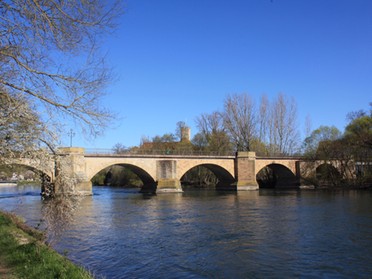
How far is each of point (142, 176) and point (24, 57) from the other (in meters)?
42.6

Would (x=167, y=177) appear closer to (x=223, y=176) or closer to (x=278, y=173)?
(x=223, y=176)

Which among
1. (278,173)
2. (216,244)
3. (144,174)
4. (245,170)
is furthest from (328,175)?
(216,244)

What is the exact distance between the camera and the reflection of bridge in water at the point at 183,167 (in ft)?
136

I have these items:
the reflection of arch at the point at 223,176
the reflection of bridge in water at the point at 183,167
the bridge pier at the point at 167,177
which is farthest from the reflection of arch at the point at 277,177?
the bridge pier at the point at 167,177

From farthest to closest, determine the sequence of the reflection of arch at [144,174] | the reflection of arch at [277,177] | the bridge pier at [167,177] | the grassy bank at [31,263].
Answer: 1. the reflection of arch at [277,177]
2. the bridge pier at [167,177]
3. the reflection of arch at [144,174]
4. the grassy bank at [31,263]

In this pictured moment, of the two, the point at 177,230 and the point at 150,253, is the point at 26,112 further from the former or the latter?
the point at 177,230

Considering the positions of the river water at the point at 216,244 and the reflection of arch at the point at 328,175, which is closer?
the river water at the point at 216,244

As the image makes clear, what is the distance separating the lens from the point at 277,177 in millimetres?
58531

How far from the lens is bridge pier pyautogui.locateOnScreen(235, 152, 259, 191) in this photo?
50375 millimetres

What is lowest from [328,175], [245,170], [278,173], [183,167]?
[328,175]

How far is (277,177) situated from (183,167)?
18.1 m

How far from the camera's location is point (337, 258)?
35.6ft

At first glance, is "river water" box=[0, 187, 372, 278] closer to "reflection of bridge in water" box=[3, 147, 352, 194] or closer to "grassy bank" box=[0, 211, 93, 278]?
"grassy bank" box=[0, 211, 93, 278]

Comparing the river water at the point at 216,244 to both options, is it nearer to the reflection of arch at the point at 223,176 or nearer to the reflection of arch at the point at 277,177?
the reflection of arch at the point at 223,176
